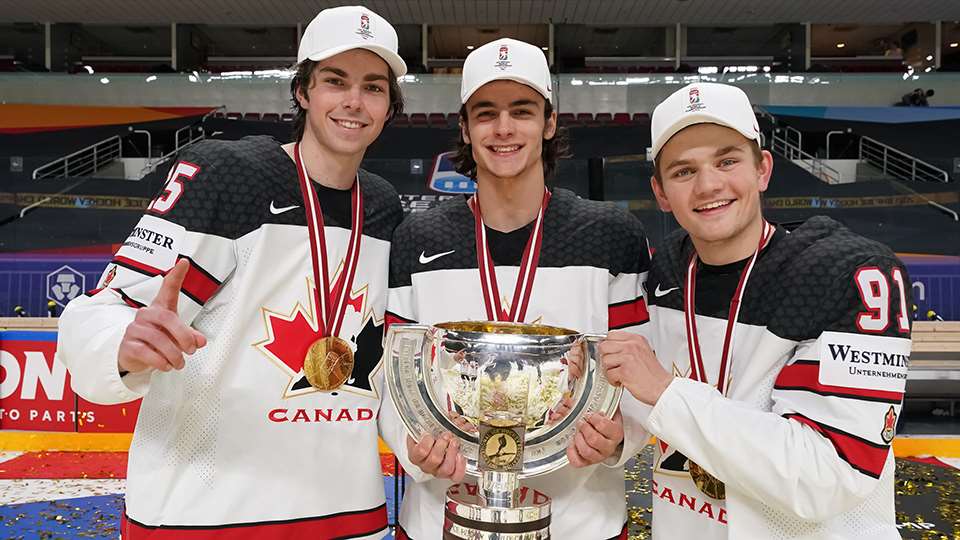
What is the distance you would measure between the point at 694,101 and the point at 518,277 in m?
0.58

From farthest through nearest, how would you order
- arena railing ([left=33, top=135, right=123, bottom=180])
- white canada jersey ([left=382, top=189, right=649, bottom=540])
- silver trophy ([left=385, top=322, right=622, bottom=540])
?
arena railing ([left=33, top=135, right=123, bottom=180]), white canada jersey ([left=382, top=189, right=649, bottom=540]), silver trophy ([left=385, top=322, right=622, bottom=540])

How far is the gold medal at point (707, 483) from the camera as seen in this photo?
1688mm

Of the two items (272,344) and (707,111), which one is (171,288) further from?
(707,111)

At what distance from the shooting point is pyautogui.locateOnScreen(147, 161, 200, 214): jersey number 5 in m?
1.80

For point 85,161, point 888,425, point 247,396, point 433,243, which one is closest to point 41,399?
point 247,396

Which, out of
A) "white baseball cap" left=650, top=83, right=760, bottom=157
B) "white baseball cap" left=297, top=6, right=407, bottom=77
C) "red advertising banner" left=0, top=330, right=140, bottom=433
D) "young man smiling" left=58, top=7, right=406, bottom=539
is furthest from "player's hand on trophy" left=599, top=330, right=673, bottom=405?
"red advertising banner" left=0, top=330, right=140, bottom=433

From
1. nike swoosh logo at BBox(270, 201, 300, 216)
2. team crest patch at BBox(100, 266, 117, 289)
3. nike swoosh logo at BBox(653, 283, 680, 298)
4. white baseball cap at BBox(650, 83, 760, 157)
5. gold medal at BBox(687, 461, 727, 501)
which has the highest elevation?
white baseball cap at BBox(650, 83, 760, 157)

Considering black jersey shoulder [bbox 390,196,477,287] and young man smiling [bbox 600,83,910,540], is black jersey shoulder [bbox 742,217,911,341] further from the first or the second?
black jersey shoulder [bbox 390,196,477,287]

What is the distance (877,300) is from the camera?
153cm

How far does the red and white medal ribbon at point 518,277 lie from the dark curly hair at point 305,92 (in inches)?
18.6

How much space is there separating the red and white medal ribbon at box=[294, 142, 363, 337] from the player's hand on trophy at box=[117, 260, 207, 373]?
0.49 meters

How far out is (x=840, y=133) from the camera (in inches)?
590

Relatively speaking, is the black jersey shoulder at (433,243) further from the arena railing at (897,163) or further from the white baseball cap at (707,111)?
the arena railing at (897,163)

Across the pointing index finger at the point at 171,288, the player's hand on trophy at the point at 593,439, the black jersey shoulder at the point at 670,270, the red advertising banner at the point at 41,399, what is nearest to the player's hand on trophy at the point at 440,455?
the player's hand on trophy at the point at 593,439
